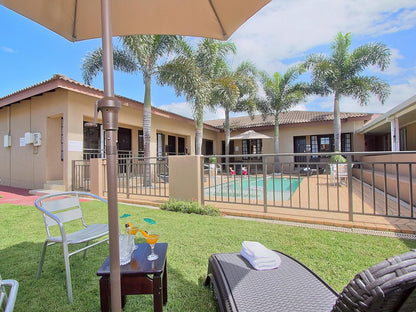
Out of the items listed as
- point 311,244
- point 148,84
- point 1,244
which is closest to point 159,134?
point 148,84

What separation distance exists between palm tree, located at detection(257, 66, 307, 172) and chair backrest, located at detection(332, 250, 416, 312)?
1574 centimetres

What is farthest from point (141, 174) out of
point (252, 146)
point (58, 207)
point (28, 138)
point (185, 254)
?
point (252, 146)

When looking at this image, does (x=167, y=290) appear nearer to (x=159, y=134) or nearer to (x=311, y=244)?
(x=311, y=244)

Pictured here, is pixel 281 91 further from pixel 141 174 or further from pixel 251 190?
pixel 141 174

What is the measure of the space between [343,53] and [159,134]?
12020mm

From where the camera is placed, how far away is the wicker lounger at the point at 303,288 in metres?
0.69

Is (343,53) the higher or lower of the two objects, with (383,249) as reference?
higher

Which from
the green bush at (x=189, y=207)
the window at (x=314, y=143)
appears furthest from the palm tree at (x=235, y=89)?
the green bush at (x=189, y=207)

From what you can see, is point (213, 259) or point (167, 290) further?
point (167, 290)

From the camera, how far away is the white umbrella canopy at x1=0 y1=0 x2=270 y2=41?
212cm

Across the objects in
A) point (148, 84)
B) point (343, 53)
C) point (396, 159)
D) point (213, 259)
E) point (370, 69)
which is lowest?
point (213, 259)

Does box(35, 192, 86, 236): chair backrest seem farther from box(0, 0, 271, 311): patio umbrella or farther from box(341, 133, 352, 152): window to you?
box(341, 133, 352, 152): window

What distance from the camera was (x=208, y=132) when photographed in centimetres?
1889

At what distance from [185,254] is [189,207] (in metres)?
2.27
